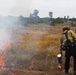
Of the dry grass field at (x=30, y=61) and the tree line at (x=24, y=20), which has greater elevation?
the tree line at (x=24, y=20)

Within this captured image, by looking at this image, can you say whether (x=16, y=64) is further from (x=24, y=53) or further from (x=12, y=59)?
(x=24, y=53)

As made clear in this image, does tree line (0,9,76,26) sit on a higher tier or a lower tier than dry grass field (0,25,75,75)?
higher

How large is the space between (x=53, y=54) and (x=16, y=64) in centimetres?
293

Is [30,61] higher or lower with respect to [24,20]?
lower

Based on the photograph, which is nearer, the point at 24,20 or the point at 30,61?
the point at 30,61

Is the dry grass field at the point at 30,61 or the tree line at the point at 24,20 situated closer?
the dry grass field at the point at 30,61

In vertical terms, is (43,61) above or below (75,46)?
below

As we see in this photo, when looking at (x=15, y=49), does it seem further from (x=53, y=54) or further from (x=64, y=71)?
(x=64, y=71)

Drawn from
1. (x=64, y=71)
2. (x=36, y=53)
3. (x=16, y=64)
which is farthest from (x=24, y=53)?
(x=64, y=71)

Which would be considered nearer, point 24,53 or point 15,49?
point 24,53

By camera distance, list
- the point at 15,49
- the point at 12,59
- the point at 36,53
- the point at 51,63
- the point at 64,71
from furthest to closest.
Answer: the point at 15,49
the point at 36,53
the point at 12,59
the point at 51,63
the point at 64,71

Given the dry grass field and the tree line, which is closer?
the dry grass field

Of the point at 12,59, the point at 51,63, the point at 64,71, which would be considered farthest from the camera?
the point at 12,59

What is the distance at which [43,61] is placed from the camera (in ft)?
57.0
